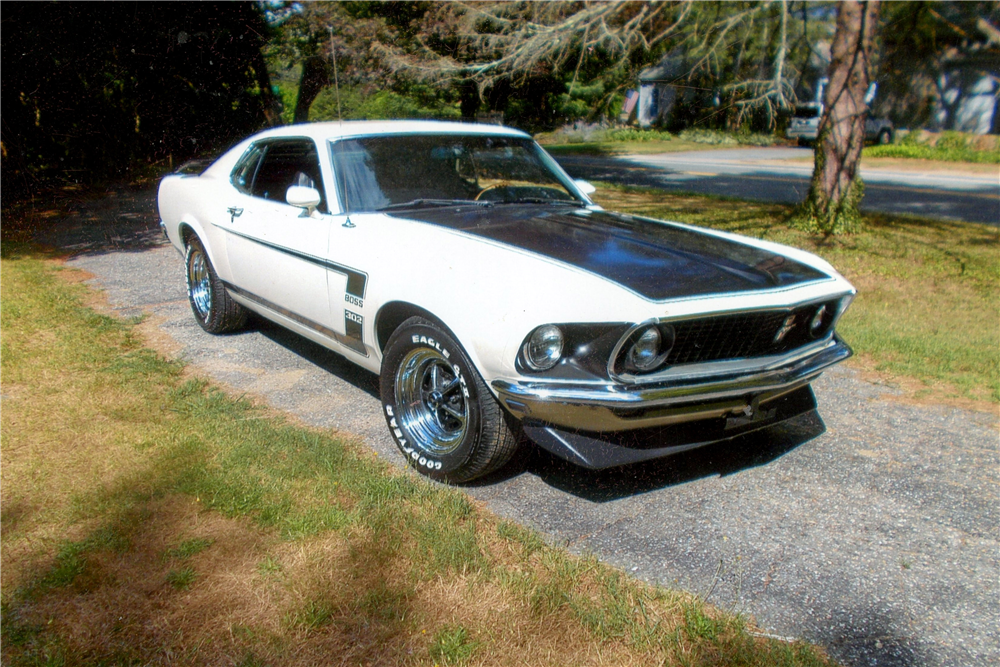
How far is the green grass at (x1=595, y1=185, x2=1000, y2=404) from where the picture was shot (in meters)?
5.40

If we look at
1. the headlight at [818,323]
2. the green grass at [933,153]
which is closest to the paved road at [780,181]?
the green grass at [933,153]

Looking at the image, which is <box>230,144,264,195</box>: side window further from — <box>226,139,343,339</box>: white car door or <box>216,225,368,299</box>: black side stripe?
<box>216,225,368,299</box>: black side stripe

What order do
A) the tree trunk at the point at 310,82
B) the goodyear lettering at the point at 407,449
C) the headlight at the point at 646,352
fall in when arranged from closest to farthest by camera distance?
1. the headlight at the point at 646,352
2. the goodyear lettering at the point at 407,449
3. the tree trunk at the point at 310,82

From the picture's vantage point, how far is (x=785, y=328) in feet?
11.5

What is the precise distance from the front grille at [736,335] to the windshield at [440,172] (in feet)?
5.52

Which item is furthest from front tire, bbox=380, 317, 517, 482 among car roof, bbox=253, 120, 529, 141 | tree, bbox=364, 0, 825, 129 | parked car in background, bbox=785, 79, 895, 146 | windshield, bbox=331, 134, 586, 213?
parked car in background, bbox=785, 79, 895, 146

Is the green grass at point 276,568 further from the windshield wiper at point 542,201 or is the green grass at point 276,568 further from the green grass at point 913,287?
the green grass at point 913,287

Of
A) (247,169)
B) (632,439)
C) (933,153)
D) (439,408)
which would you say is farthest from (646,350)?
→ (933,153)

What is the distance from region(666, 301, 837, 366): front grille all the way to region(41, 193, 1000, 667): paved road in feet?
2.22

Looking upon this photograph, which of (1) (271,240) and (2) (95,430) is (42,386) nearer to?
(2) (95,430)

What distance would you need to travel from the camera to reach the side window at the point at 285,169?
4.55 metres

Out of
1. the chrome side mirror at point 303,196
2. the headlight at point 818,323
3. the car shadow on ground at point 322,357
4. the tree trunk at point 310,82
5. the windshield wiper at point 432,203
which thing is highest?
the tree trunk at point 310,82

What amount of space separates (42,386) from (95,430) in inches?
35.7

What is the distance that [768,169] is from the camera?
72.8 ft
